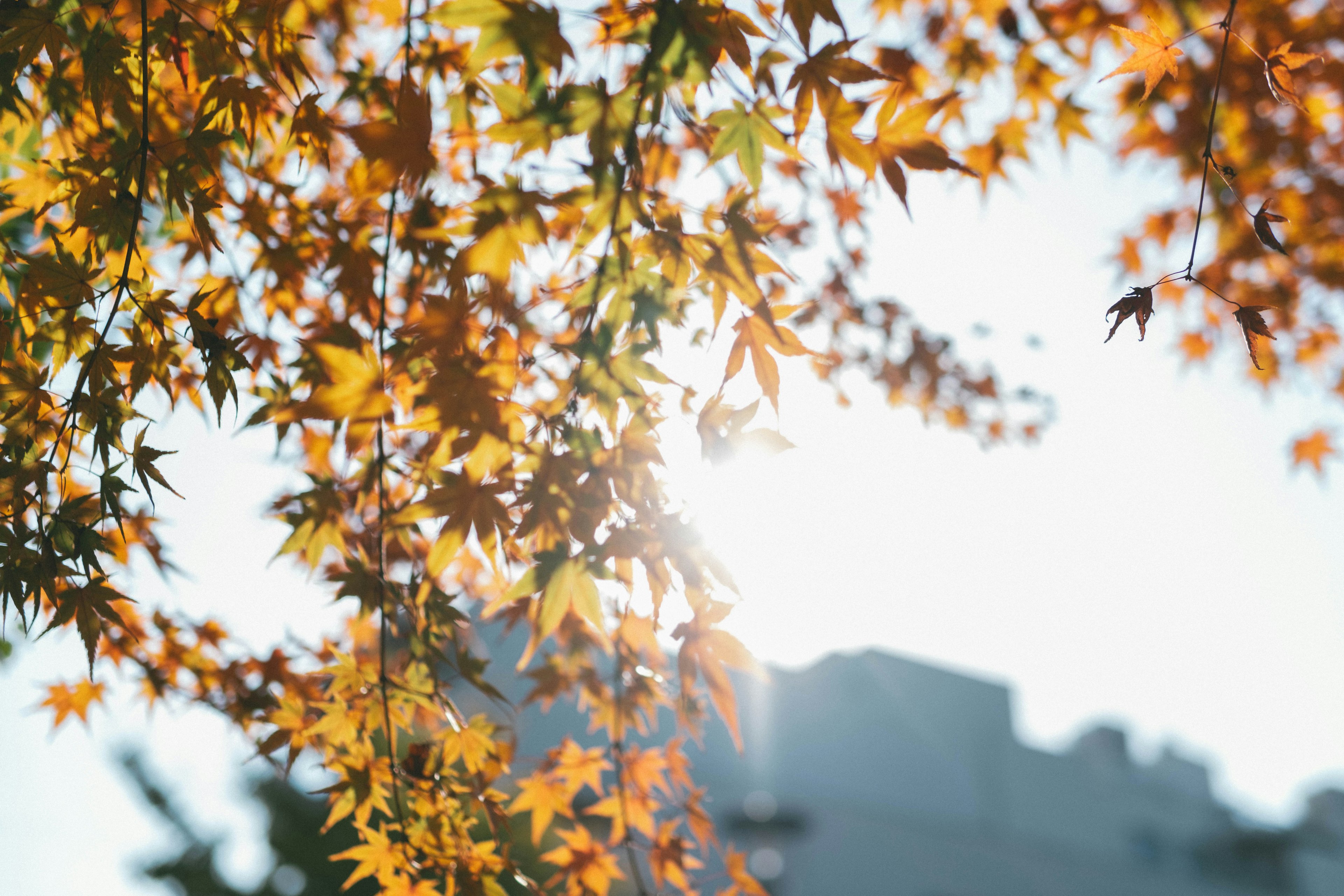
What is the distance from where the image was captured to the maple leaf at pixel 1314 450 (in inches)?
162

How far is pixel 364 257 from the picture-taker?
5.81ft

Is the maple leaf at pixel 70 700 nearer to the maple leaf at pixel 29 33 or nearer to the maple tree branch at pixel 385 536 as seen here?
the maple tree branch at pixel 385 536

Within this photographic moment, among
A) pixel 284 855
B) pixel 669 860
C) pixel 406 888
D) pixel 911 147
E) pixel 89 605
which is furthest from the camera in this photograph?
pixel 284 855

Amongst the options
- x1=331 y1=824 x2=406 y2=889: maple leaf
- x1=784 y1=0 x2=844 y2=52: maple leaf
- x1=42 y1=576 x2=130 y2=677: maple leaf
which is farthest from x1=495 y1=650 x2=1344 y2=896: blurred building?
x1=784 y1=0 x2=844 y2=52: maple leaf

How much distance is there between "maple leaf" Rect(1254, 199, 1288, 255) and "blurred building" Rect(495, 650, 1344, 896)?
42.3ft

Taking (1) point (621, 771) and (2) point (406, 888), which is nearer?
(2) point (406, 888)

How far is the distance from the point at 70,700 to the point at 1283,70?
3114 mm

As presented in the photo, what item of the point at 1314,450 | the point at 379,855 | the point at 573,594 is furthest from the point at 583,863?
the point at 1314,450

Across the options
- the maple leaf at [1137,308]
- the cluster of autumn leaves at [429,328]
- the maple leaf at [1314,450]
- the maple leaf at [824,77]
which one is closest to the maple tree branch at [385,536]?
the cluster of autumn leaves at [429,328]

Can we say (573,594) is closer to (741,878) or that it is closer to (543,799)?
(543,799)

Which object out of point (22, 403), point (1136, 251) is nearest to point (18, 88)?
point (22, 403)

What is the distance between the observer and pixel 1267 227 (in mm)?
1042

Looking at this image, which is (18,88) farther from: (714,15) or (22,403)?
(714,15)

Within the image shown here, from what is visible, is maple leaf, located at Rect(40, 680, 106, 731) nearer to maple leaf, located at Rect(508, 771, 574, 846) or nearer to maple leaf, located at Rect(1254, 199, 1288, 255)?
maple leaf, located at Rect(508, 771, 574, 846)
